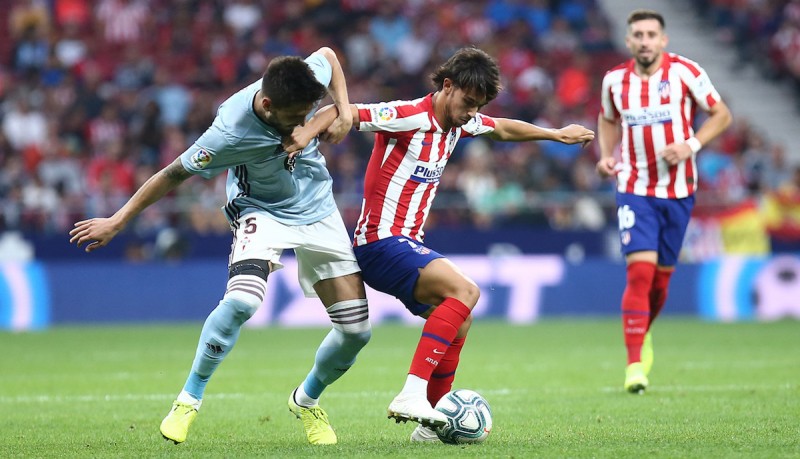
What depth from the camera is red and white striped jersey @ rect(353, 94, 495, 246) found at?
5996 millimetres

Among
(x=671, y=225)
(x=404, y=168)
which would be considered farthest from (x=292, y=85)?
(x=671, y=225)

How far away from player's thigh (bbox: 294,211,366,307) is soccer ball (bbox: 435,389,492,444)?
31.3 inches

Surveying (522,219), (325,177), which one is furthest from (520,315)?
(325,177)

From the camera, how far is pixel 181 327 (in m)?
14.9

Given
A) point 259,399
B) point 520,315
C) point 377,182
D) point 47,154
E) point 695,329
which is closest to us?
point 377,182

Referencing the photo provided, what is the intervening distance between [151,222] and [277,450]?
1095 cm

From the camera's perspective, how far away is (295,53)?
2030 centimetres

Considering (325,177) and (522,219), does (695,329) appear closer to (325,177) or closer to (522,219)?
(522,219)

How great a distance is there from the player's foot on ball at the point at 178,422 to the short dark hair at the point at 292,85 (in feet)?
4.95

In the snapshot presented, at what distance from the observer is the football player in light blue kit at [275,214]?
5516mm

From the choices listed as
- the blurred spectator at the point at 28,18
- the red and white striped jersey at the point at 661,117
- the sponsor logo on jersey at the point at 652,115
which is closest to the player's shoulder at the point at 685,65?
the red and white striped jersey at the point at 661,117

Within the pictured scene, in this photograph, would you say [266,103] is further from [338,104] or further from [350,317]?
[350,317]

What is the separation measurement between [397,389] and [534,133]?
8.82 feet

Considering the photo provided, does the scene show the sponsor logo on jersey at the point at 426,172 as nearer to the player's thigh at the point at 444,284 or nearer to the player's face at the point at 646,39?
the player's thigh at the point at 444,284
